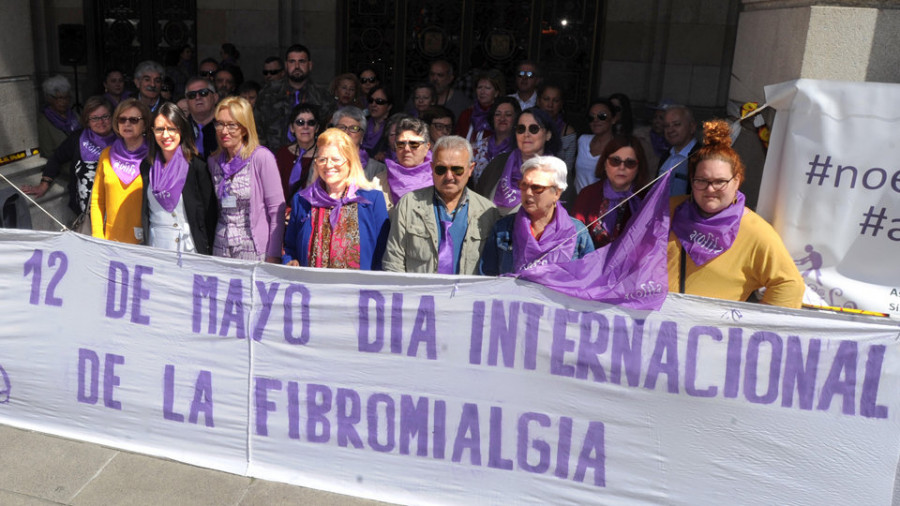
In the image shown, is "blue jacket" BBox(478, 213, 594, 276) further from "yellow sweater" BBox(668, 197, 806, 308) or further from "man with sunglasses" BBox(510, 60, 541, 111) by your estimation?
"man with sunglasses" BBox(510, 60, 541, 111)

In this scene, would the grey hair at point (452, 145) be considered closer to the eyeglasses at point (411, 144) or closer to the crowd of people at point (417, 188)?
the crowd of people at point (417, 188)

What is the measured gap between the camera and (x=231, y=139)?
489 cm

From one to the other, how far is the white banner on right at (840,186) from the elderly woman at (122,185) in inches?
147

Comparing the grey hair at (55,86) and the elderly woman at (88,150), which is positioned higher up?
the grey hair at (55,86)

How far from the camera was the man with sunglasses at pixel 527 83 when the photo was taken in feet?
24.0

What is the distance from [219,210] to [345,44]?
6.31 meters

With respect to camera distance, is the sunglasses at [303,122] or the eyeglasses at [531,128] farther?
the sunglasses at [303,122]

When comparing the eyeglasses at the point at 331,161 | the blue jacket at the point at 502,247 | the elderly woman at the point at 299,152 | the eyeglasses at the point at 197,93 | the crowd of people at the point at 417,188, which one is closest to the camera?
the crowd of people at the point at 417,188

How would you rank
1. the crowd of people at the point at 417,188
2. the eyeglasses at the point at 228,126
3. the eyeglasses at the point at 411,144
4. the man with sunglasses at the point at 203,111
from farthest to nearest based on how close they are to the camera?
the man with sunglasses at the point at 203,111 < the eyeglasses at the point at 411,144 < the eyeglasses at the point at 228,126 < the crowd of people at the point at 417,188

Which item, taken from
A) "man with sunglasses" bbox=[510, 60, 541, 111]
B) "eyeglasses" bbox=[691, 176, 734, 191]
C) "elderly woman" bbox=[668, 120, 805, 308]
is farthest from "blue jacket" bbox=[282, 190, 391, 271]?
"man with sunglasses" bbox=[510, 60, 541, 111]

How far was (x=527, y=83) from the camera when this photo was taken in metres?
7.32

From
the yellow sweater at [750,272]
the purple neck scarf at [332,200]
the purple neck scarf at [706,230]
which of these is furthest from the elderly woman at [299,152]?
the yellow sweater at [750,272]

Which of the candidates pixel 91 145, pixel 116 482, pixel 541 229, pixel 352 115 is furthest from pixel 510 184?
pixel 91 145

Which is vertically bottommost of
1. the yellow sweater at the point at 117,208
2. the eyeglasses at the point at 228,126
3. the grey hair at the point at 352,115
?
the yellow sweater at the point at 117,208
